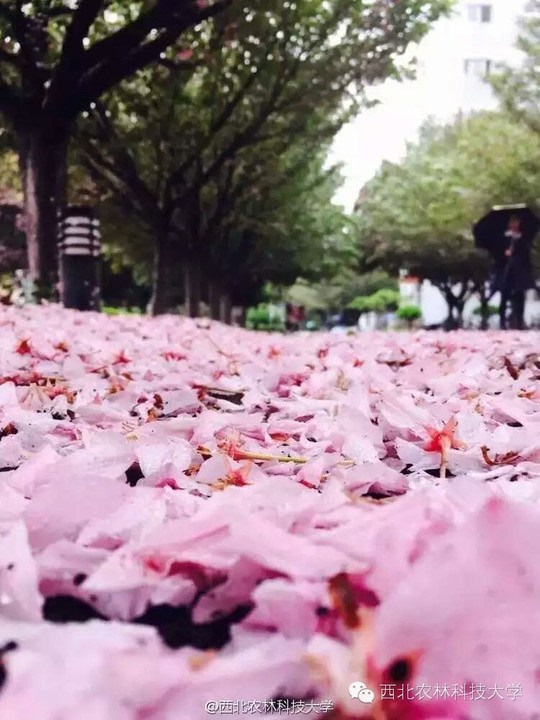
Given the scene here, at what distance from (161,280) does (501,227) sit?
7195 mm

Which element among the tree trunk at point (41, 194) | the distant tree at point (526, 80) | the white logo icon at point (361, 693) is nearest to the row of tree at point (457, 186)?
the distant tree at point (526, 80)

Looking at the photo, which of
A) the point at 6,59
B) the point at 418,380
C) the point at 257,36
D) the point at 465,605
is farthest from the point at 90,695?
the point at 257,36

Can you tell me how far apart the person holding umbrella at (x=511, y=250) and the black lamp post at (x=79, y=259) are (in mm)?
7368

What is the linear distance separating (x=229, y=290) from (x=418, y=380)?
26.0m

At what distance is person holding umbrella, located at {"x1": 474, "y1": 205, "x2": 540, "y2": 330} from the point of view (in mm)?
13664

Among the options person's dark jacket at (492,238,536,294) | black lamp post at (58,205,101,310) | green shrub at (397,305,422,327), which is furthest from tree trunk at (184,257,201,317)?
green shrub at (397,305,422,327)

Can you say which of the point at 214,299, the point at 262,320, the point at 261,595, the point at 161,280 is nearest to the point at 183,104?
the point at 161,280

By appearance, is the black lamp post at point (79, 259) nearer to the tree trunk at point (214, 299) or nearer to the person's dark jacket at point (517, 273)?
the person's dark jacket at point (517, 273)

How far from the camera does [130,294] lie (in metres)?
38.3

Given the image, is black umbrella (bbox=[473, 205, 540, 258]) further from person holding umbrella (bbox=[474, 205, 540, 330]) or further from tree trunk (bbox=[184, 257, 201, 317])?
tree trunk (bbox=[184, 257, 201, 317])

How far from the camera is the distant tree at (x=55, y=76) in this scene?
9609mm

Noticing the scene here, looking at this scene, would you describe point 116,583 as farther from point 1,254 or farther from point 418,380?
point 1,254

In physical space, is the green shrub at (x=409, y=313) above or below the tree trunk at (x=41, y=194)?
below

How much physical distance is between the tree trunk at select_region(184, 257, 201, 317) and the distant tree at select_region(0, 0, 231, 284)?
7.49 metres
